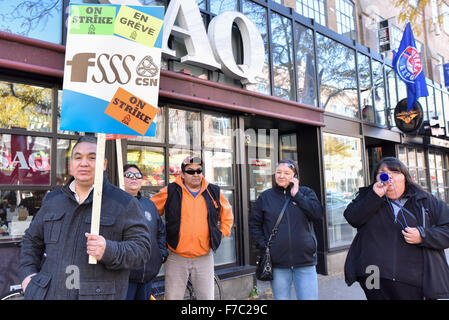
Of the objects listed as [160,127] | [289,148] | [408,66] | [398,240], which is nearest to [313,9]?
[408,66]

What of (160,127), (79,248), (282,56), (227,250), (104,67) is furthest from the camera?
(282,56)

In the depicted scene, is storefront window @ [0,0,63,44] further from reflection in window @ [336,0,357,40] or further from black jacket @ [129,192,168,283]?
reflection in window @ [336,0,357,40]

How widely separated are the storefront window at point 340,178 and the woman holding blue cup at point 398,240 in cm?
458

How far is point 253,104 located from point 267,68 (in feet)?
3.63

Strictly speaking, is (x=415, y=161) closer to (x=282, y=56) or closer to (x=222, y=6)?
(x=282, y=56)

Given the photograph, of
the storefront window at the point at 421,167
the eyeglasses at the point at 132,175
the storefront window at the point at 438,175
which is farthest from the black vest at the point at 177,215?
the storefront window at the point at 438,175

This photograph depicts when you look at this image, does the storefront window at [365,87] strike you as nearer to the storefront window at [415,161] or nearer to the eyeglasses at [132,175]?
the storefront window at [415,161]

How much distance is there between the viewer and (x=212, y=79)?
225 inches

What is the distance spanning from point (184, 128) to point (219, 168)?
906 millimetres

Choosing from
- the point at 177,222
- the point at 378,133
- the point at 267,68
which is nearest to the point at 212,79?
the point at 267,68

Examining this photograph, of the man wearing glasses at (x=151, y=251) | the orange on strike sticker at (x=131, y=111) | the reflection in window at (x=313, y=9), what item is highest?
the reflection in window at (x=313, y=9)

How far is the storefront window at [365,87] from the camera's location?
8.88 metres

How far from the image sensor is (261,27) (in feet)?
22.0
